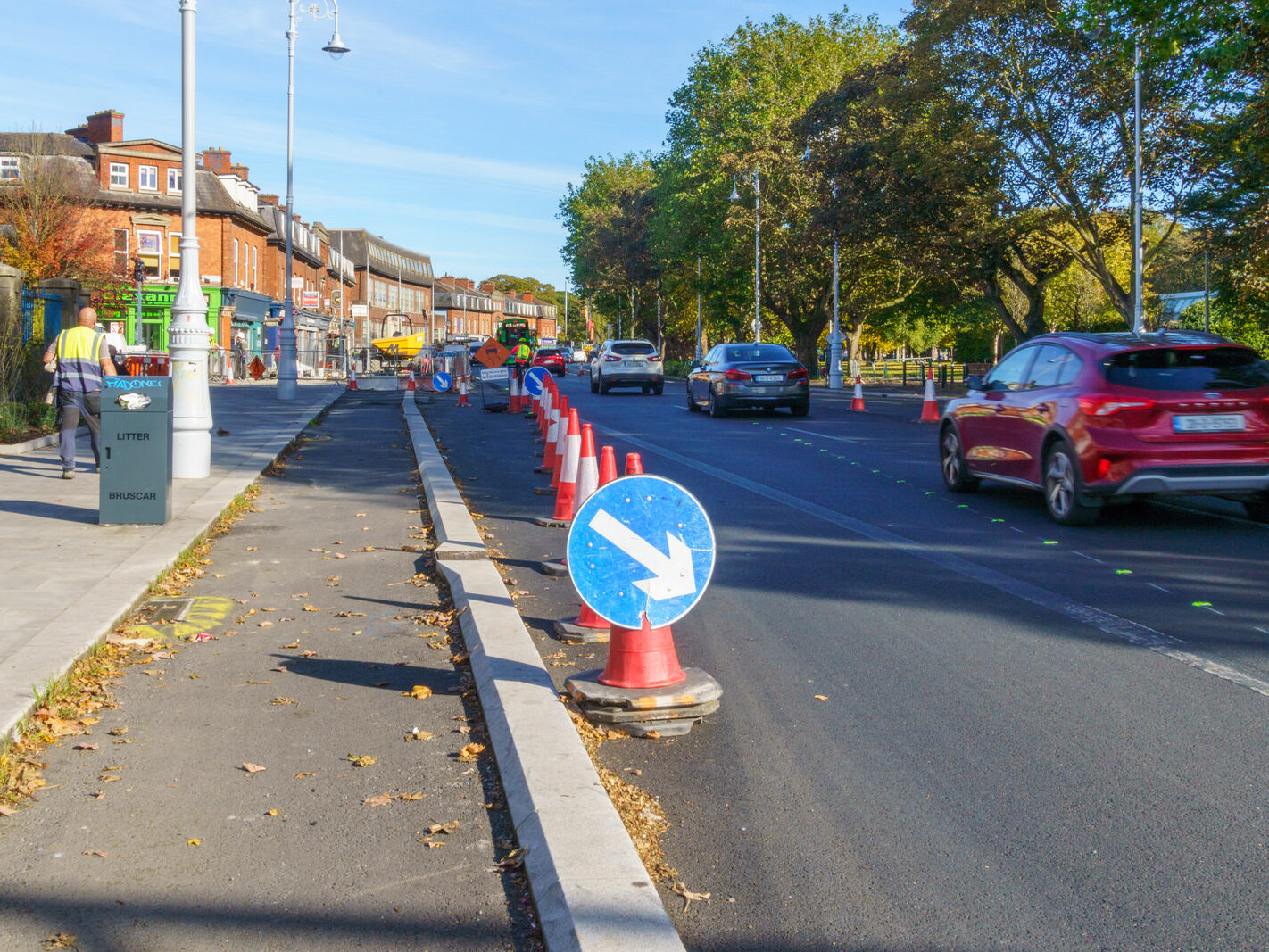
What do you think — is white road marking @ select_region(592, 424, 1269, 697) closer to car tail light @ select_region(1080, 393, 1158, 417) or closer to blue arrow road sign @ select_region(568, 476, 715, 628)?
car tail light @ select_region(1080, 393, 1158, 417)

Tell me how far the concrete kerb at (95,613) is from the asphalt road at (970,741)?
7.25 ft

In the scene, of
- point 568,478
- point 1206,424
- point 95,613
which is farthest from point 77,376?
point 1206,424

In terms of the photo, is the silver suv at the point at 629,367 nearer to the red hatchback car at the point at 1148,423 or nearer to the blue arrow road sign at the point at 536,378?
the blue arrow road sign at the point at 536,378

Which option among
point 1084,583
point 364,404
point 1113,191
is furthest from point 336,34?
point 1084,583

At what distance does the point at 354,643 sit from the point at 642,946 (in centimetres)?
374

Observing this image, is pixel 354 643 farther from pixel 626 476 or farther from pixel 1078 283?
pixel 1078 283

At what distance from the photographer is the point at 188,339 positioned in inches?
493

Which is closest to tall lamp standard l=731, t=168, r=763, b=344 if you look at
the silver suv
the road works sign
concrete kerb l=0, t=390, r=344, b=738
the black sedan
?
the silver suv

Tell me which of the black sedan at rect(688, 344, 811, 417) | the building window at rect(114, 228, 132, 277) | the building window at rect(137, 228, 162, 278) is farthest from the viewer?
the building window at rect(137, 228, 162, 278)

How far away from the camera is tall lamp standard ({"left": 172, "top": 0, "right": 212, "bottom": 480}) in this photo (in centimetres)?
1239

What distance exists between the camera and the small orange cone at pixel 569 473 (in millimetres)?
9883

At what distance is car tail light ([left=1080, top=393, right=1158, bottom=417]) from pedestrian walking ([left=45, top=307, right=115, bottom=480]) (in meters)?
9.58

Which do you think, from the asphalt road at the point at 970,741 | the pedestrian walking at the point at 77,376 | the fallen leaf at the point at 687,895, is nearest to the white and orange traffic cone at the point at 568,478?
the asphalt road at the point at 970,741

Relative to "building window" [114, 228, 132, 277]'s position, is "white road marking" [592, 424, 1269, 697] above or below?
below
